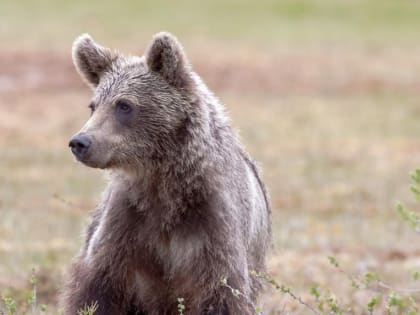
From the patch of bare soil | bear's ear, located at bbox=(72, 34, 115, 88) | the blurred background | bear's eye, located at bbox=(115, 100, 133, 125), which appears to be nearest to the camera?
bear's eye, located at bbox=(115, 100, 133, 125)

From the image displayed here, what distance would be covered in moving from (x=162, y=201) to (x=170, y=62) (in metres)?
0.86

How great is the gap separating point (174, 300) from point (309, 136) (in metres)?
17.7

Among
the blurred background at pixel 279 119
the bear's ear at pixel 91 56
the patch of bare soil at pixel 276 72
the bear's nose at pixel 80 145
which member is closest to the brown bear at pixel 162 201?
the bear's nose at pixel 80 145

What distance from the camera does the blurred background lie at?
11.8 meters

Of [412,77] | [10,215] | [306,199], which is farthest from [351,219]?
[412,77]

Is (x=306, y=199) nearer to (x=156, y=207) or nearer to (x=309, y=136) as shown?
(x=309, y=136)

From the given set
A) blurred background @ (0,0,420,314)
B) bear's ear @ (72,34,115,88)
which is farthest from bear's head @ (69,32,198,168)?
blurred background @ (0,0,420,314)

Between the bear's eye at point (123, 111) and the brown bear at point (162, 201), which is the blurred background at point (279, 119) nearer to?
the brown bear at point (162, 201)

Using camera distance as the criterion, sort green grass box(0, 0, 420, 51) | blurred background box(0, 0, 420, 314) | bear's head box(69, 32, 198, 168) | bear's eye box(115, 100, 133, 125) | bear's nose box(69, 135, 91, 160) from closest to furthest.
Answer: bear's nose box(69, 135, 91, 160)
bear's head box(69, 32, 198, 168)
bear's eye box(115, 100, 133, 125)
blurred background box(0, 0, 420, 314)
green grass box(0, 0, 420, 51)

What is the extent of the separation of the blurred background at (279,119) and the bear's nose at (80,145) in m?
2.01

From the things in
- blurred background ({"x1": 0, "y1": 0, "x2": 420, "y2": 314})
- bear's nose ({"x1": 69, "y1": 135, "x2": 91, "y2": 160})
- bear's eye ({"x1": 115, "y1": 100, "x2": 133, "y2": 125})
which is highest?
blurred background ({"x1": 0, "y1": 0, "x2": 420, "y2": 314})

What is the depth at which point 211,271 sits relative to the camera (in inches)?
231

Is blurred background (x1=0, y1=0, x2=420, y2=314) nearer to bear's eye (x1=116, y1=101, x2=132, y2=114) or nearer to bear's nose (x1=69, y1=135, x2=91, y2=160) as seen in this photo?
bear's eye (x1=116, y1=101, x2=132, y2=114)

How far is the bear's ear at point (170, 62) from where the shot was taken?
6171 mm
